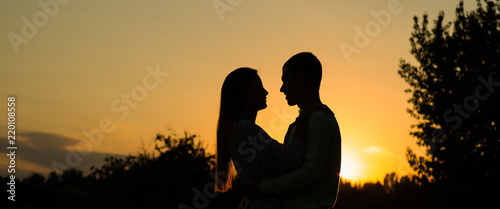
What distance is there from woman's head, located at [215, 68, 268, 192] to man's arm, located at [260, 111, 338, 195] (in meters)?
0.85

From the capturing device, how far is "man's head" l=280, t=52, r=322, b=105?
4391 millimetres

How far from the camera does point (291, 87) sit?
4.43 meters

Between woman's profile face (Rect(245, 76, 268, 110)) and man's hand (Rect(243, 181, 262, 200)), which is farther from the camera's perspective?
woman's profile face (Rect(245, 76, 268, 110))

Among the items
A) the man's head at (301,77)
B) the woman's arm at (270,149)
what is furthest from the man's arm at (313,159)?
the man's head at (301,77)

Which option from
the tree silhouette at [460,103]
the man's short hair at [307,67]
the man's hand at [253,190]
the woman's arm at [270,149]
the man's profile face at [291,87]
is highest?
the tree silhouette at [460,103]

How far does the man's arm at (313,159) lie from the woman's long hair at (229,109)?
0.83 m

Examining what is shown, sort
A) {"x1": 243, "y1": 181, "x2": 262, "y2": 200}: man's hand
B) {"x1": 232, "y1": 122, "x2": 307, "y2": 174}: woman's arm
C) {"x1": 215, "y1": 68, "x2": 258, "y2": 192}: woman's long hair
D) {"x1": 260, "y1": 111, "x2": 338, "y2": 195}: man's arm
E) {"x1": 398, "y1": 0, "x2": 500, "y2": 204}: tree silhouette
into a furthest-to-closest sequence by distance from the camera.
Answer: {"x1": 398, "y1": 0, "x2": 500, "y2": 204}: tree silhouette → {"x1": 215, "y1": 68, "x2": 258, "y2": 192}: woman's long hair → {"x1": 243, "y1": 181, "x2": 262, "y2": 200}: man's hand → {"x1": 232, "y1": 122, "x2": 307, "y2": 174}: woman's arm → {"x1": 260, "y1": 111, "x2": 338, "y2": 195}: man's arm

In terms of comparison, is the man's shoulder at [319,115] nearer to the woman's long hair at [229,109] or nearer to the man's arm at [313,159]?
the man's arm at [313,159]

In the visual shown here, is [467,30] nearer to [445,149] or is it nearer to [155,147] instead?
[445,149]

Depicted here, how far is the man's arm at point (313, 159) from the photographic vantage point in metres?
4.04

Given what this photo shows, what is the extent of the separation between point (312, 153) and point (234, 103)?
1057 millimetres

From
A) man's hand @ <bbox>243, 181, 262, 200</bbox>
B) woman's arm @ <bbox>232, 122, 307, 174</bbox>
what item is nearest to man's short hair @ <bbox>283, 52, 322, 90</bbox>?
woman's arm @ <bbox>232, 122, 307, 174</bbox>

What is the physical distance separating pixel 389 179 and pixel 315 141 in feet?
90.4

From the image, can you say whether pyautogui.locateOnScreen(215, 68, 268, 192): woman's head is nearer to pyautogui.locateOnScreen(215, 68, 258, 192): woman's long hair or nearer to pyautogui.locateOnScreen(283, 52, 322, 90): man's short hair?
pyautogui.locateOnScreen(215, 68, 258, 192): woman's long hair
